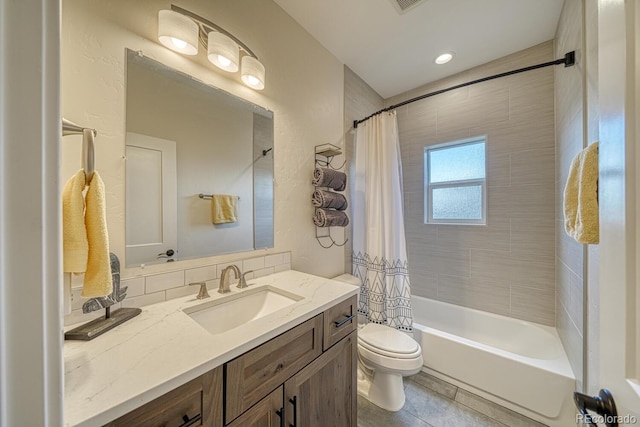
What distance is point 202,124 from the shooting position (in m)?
1.15

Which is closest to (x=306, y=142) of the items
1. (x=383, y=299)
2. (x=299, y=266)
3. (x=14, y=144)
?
(x=299, y=266)

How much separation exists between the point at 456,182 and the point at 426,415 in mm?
1903

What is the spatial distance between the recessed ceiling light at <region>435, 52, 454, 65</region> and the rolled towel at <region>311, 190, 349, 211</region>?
1518 millimetres

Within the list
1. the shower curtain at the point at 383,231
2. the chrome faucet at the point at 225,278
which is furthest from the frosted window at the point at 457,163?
the chrome faucet at the point at 225,278

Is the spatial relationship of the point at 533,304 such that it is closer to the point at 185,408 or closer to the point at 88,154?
the point at 185,408

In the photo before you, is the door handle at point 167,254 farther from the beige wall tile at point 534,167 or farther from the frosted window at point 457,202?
the beige wall tile at point 534,167

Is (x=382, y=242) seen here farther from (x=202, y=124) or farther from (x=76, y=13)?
(x=76, y=13)

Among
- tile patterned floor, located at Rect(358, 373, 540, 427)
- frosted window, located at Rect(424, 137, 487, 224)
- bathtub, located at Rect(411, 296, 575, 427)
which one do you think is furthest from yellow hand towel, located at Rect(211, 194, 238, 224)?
frosted window, located at Rect(424, 137, 487, 224)

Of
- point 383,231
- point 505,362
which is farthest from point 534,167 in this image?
point 505,362

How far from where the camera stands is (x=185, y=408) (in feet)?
1.84

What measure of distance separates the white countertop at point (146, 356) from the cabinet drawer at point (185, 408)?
0.03 m

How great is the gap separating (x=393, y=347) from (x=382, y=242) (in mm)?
744

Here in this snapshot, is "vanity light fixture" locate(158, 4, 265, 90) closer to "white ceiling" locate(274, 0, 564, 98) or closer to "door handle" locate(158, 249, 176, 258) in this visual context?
"white ceiling" locate(274, 0, 564, 98)

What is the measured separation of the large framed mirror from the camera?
0.94 metres
